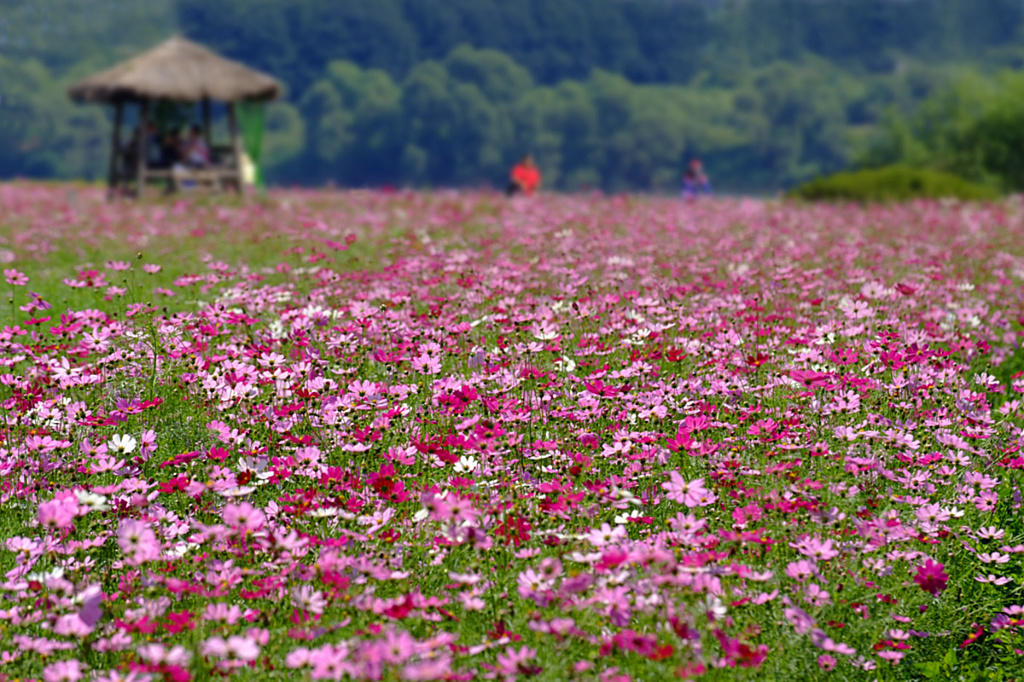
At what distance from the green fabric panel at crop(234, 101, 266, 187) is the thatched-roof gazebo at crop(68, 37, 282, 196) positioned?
0.86 m

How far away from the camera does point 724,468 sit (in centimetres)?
382

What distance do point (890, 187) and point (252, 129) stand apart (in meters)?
15.8

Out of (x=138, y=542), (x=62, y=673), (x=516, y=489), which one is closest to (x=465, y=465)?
(x=516, y=489)

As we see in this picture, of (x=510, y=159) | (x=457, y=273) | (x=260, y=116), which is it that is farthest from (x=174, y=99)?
(x=510, y=159)

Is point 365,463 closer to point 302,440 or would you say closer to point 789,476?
point 302,440

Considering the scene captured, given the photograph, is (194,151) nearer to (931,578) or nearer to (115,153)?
(115,153)

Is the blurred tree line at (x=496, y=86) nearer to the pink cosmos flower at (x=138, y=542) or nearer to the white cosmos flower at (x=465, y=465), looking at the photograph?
the white cosmos flower at (x=465, y=465)

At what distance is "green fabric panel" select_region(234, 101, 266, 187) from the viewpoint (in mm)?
25844

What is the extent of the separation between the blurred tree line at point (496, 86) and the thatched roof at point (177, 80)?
59.4 metres

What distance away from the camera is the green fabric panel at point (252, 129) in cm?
2584

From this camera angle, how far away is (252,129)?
26.3m

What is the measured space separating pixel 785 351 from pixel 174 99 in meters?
21.3

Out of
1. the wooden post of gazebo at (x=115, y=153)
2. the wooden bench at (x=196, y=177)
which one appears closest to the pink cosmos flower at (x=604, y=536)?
the wooden bench at (x=196, y=177)

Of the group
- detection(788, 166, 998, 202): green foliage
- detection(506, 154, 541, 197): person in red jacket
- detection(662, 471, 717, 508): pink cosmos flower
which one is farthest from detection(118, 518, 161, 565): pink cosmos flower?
detection(788, 166, 998, 202): green foliage
